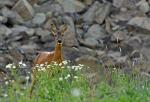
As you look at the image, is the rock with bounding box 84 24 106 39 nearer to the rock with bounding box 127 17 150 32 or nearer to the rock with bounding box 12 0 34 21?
the rock with bounding box 127 17 150 32

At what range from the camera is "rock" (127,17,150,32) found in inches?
877

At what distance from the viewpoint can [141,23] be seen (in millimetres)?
22531

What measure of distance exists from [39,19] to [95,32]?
1.94 metres

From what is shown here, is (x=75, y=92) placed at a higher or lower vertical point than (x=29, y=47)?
higher

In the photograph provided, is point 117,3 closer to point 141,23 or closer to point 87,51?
point 141,23

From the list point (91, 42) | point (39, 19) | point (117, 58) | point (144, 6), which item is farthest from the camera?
point (144, 6)

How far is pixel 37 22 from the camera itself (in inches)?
900

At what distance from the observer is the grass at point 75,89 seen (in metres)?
8.62

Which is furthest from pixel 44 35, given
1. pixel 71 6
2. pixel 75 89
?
pixel 75 89

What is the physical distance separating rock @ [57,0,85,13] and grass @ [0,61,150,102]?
43.6 ft

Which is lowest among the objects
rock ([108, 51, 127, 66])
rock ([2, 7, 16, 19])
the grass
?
rock ([108, 51, 127, 66])

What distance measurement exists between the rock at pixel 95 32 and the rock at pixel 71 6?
1.18 meters

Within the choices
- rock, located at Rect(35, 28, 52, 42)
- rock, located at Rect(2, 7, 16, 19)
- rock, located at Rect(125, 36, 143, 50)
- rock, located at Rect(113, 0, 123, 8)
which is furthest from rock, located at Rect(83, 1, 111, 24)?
rock, located at Rect(2, 7, 16, 19)

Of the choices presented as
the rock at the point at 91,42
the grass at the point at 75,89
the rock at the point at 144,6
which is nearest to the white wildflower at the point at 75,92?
the grass at the point at 75,89
